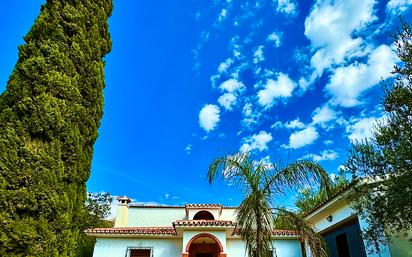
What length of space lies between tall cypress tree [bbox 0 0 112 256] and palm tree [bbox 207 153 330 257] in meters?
4.32

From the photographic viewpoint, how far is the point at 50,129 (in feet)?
25.8

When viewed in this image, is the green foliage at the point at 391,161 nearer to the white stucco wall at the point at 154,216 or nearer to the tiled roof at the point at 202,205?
the tiled roof at the point at 202,205

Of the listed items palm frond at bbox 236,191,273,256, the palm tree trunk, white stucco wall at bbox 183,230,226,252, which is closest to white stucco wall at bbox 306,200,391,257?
palm frond at bbox 236,191,273,256

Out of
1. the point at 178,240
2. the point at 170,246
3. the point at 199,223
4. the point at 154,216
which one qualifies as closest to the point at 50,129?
the point at 199,223

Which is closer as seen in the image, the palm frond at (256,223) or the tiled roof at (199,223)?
the palm frond at (256,223)

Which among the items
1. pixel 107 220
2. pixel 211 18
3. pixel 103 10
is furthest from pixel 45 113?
pixel 107 220

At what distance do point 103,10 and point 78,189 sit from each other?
6.52 m

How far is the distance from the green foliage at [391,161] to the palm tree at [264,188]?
147 cm

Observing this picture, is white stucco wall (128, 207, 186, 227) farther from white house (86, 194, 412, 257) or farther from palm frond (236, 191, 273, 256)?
palm frond (236, 191, 273, 256)

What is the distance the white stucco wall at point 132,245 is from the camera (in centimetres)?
1773

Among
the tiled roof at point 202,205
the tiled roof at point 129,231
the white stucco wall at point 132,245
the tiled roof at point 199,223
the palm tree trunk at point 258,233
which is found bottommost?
the palm tree trunk at point 258,233

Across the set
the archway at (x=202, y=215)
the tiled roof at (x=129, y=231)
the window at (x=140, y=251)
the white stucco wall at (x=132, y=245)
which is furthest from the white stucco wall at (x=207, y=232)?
the archway at (x=202, y=215)

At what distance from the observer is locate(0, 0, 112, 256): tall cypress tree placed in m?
6.86

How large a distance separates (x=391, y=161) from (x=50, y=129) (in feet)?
31.5
